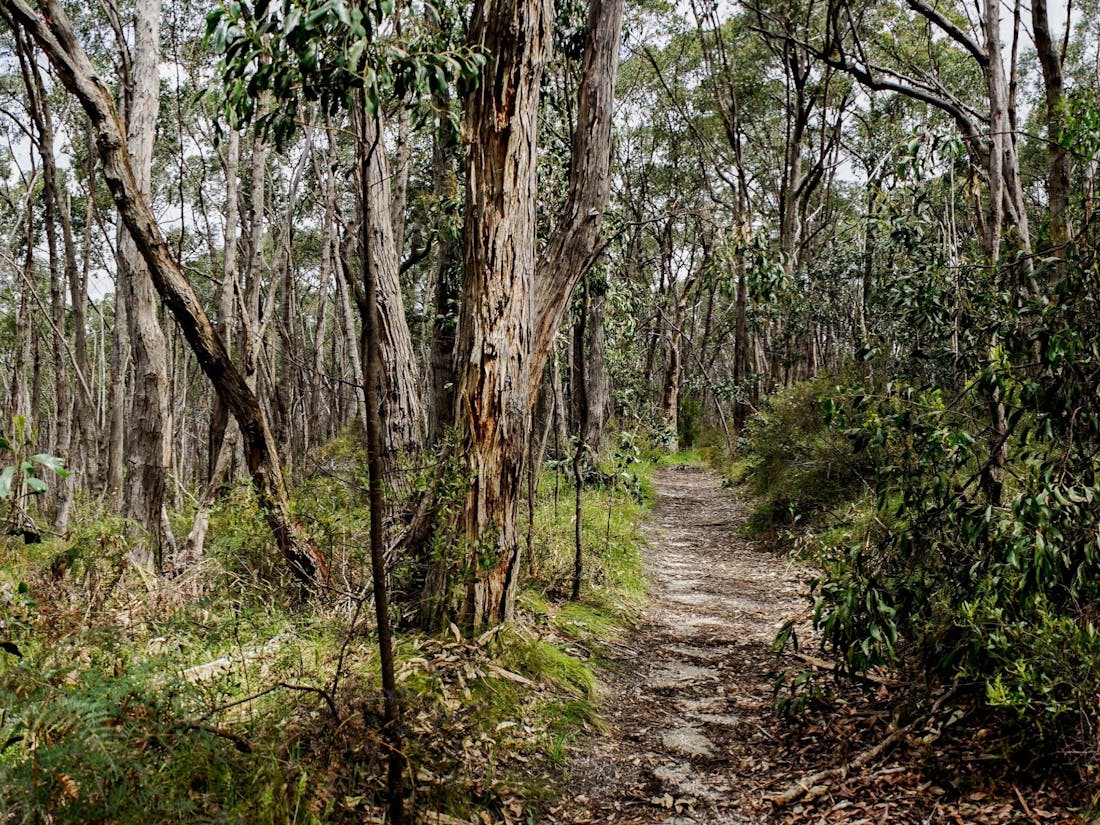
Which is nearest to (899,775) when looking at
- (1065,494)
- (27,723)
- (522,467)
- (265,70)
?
(1065,494)

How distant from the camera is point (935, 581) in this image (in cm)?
393

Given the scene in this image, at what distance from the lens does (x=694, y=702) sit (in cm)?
482

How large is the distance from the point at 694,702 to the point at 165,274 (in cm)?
427

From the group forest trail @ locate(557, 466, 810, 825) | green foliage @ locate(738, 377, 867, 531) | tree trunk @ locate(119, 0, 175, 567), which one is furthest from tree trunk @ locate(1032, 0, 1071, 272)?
tree trunk @ locate(119, 0, 175, 567)

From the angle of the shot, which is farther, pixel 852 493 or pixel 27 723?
pixel 852 493

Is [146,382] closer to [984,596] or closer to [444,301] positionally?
[444,301]

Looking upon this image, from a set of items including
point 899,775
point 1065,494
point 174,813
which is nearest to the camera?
point 174,813

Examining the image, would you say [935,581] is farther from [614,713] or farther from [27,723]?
[27,723]

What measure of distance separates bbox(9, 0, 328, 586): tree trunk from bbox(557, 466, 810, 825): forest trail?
2017mm

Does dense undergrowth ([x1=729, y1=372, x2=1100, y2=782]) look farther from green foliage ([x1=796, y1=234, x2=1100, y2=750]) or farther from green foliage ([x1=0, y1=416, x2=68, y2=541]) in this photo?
green foliage ([x1=0, y1=416, x2=68, y2=541])

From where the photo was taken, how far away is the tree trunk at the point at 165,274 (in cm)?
464

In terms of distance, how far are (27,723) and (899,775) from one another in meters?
3.38

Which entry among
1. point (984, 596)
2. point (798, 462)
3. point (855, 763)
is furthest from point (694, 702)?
point (798, 462)

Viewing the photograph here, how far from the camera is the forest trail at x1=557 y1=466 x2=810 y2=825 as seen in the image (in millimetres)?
3676
